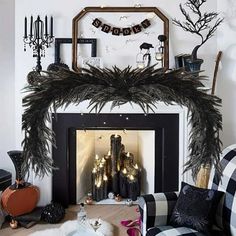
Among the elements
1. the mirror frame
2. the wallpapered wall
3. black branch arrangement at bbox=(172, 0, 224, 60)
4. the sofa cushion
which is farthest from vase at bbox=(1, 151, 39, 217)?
black branch arrangement at bbox=(172, 0, 224, 60)

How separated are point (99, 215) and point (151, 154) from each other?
0.85 m

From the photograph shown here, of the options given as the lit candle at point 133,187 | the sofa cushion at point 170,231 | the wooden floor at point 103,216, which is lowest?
the wooden floor at point 103,216

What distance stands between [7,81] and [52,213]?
1498mm

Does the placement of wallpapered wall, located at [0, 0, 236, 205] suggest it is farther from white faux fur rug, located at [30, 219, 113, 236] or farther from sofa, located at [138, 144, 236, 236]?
sofa, located at [138, 144, 236, 236]

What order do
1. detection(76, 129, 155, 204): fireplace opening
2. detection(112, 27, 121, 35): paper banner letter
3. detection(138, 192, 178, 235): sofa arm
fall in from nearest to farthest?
1. detection(138, 192, 178, 235): sofa arm
2. detection(112, 27, 121, 35): paper banner letter
3. detection(76, 129, 155, 204): fireplace opening

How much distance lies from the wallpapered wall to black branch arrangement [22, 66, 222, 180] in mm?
2905

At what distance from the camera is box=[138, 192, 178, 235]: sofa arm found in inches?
85.8

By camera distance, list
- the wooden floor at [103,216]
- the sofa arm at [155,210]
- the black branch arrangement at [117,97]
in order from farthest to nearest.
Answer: the wooden floor at [103,216]
the sofa arm at [155,210]
the black branch arrangement at [117,97]

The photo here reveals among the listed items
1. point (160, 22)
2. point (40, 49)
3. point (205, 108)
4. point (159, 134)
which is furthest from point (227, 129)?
point (205, 108)

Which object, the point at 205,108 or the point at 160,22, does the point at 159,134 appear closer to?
the point at 160,22

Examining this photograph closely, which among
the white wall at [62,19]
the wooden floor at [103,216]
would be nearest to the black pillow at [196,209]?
the wooden floor at [103,216]

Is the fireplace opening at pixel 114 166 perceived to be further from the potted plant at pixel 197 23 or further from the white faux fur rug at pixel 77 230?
the potted plant at pixel 197 23

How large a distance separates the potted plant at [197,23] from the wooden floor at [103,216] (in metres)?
1.63

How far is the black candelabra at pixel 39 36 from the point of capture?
130 inches
